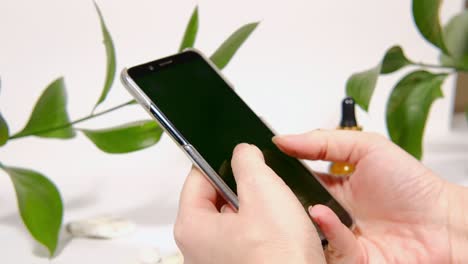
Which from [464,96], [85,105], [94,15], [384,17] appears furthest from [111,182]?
[464,96]

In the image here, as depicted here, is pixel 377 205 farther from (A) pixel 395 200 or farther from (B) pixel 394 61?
(B) pixel 394 61

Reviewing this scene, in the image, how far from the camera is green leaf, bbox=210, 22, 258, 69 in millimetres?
505

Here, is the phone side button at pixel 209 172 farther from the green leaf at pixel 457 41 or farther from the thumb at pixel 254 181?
the green leaf at pixel 457 41

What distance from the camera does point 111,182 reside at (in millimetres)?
646

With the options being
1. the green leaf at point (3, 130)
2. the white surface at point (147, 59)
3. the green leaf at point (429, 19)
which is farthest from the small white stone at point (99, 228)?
the green leaf at point (429, 19)

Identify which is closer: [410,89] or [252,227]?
[252,227]

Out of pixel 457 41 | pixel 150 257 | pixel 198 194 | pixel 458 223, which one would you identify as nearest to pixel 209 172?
pixel 198 194

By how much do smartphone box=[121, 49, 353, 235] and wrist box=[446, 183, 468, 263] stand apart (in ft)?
0.31

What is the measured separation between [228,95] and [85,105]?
0.23 meters

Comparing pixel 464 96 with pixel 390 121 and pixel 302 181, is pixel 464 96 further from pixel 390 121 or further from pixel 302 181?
pixel 302 181

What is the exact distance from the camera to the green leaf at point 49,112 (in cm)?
49

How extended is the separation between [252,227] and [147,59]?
33 centimetres

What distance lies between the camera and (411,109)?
57 cm

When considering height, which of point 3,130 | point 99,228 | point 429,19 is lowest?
point 99,228
